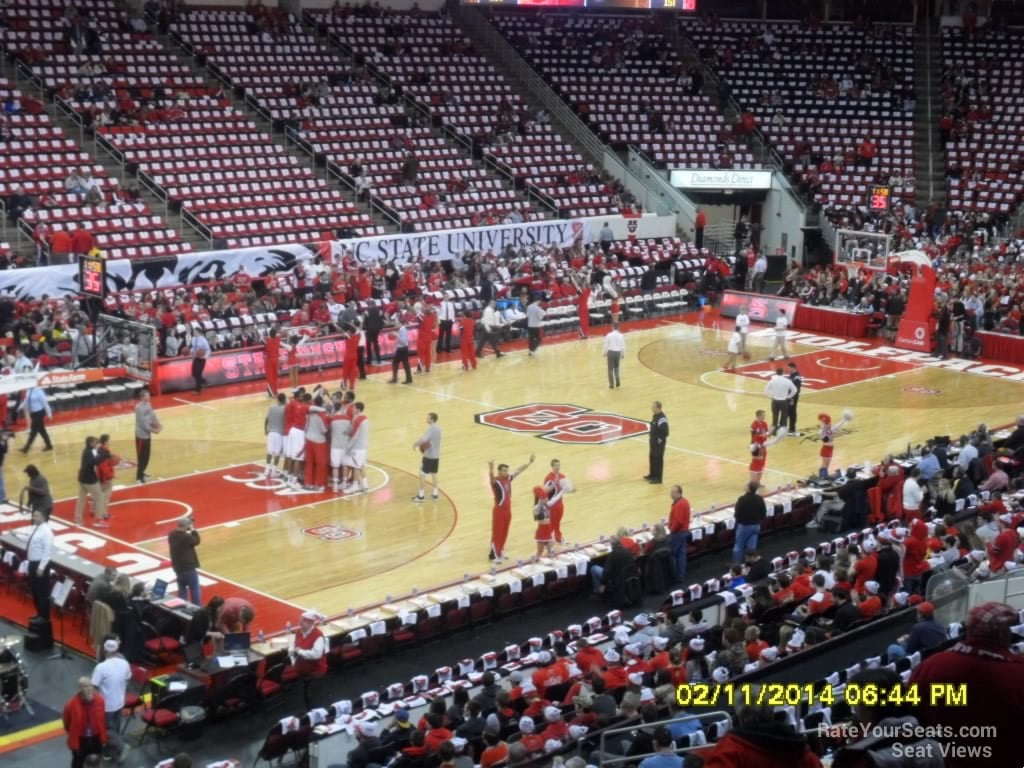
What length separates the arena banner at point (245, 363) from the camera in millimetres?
30062

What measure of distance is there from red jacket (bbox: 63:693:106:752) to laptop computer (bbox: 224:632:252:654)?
2361 mm

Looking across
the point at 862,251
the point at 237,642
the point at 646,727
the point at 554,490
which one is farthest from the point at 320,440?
the point at 862,251

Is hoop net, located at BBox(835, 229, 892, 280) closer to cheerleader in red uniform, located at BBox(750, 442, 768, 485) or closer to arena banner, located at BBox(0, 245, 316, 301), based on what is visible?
arena banner, located at BBox(0, 245, 316, 301)

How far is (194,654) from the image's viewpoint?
1622 cm

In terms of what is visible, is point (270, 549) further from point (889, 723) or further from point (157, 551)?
point (889, 723)

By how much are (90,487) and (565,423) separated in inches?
377

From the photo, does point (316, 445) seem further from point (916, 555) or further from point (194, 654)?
point (916, 555)

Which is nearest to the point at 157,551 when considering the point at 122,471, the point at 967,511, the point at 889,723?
the point at 122,471

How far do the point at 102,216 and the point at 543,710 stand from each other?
24319 millimetres

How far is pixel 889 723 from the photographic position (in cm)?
625

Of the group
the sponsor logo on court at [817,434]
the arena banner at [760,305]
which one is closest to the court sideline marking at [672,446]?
the sponsor logo on court at [817,434]

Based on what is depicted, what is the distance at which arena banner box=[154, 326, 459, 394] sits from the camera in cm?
3006

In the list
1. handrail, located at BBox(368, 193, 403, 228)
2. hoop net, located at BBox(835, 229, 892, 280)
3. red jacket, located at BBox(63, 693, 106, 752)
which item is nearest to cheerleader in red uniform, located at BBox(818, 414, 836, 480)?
red jacket, located at BBox(63, 693, 106, 752)

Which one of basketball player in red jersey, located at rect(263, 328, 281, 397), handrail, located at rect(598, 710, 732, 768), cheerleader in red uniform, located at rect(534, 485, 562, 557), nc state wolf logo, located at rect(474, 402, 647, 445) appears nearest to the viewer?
handrail, located at rect(598, 710, 732, 768)
